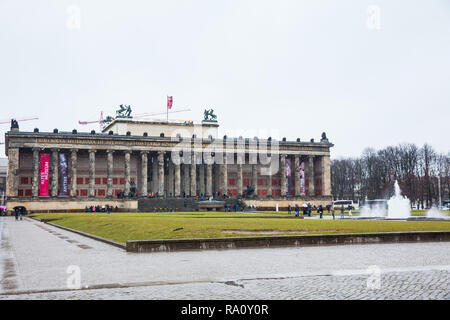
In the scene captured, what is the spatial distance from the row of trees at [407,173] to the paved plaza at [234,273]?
87472 mm

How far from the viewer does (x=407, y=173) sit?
108 m

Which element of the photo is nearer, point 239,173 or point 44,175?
point 44,175

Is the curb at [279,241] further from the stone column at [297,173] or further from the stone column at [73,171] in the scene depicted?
the stone column at [297,173]

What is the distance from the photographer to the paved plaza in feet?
36.6

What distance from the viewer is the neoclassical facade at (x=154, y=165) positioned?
94.2 metres

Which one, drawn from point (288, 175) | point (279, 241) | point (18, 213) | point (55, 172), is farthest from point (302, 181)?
point (279, 241)

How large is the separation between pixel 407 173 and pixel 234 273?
102 metres

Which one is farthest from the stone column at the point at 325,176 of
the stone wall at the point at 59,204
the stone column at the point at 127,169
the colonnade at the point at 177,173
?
the stone wall at the point at 59,204

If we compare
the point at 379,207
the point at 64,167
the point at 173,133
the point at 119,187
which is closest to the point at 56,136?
the point at 64,167

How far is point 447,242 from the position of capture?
25422 millimetres

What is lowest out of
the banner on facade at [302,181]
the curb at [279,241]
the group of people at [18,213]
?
the group of people at [18,213]

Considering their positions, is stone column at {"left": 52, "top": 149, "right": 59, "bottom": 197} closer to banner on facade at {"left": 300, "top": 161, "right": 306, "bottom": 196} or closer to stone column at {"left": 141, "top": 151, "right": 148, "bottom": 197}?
stone column at {"left": 141, "top": 151, "right": 148, "bottom": 197}

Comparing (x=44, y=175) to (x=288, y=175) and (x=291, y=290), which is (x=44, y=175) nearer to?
(x=288, y=175)
